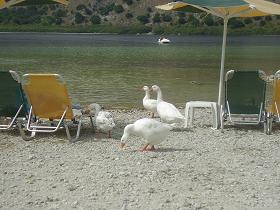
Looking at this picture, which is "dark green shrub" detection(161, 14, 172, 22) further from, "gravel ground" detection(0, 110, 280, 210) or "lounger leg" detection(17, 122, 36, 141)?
"lounger leg" detection(17, 122, 36, 141)

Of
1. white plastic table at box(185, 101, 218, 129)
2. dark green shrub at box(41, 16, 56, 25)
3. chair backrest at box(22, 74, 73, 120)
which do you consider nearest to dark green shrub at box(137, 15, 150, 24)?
dark green shrub at box(41, 16, 56, 25)

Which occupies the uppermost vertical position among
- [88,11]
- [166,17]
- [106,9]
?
[106,9]

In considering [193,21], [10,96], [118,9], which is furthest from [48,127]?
[118,9]

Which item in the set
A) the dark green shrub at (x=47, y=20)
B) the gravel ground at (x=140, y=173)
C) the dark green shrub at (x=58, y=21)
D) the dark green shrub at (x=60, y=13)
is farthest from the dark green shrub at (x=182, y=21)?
the gravel ground at (x=140, y=173)

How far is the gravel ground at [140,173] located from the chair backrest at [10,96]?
411mm

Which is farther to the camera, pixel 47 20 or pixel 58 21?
pixel 58 21

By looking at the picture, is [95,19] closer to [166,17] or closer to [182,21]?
[166,17]

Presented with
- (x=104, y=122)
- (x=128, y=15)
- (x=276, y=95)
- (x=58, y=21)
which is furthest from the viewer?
(x=128, y=15)

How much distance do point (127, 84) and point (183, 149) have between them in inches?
516

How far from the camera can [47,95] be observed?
8750mm

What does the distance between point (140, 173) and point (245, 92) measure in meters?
3.65

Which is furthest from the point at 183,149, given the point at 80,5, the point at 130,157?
the point at 80,5

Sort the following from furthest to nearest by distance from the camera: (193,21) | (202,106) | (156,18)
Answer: (156,18)
(193,21)
(202,106)

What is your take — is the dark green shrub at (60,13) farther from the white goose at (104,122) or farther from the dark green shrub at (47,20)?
the white goose at (104,122)
